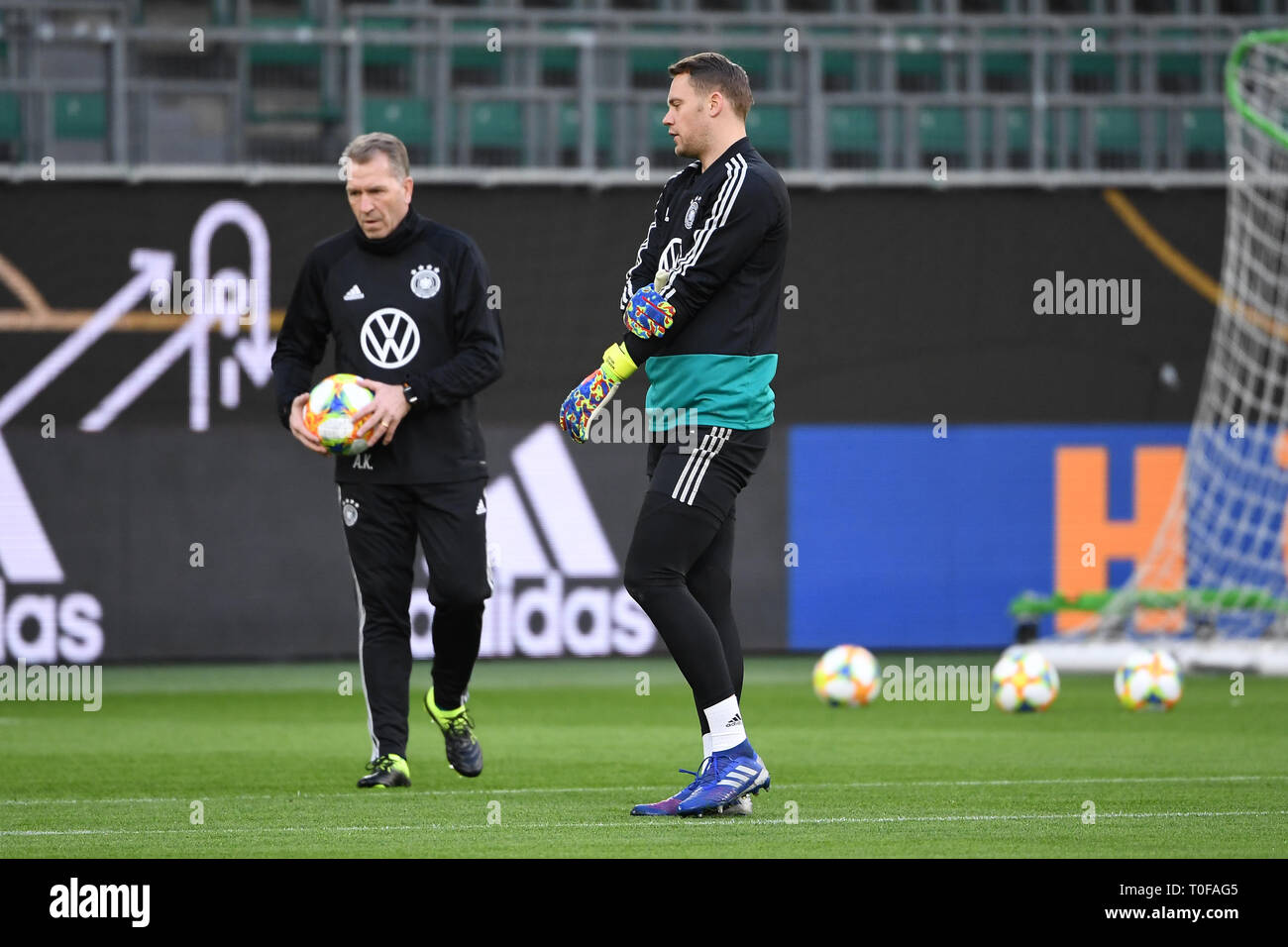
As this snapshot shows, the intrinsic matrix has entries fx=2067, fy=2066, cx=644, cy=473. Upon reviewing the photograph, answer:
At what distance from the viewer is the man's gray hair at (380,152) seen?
7184 millimetres

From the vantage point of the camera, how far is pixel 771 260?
634 centimetres

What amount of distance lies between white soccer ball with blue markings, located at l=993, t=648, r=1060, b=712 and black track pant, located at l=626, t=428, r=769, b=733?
4.89m

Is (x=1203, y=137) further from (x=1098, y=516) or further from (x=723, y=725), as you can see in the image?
(x=723, y=725)

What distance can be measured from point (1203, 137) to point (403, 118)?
6154mm

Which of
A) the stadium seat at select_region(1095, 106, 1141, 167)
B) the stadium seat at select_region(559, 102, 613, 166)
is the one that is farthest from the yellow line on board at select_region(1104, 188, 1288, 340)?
the stadium seat at select_region(559, 102, 613, 166)

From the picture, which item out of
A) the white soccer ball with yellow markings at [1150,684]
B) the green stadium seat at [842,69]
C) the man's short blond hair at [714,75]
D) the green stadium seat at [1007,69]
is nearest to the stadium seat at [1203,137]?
the green stadium seat at [1007,69]

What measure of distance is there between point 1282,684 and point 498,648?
17.4 feet

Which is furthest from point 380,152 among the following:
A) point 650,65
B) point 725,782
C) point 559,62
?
point 650,65

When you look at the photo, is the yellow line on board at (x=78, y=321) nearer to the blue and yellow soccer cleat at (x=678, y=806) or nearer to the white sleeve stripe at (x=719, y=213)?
the white sleeve stripe at (x=719, y=213)

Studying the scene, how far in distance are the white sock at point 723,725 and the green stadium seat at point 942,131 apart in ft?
33.3

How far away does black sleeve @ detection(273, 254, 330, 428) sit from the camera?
292 inches

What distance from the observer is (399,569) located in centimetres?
730
